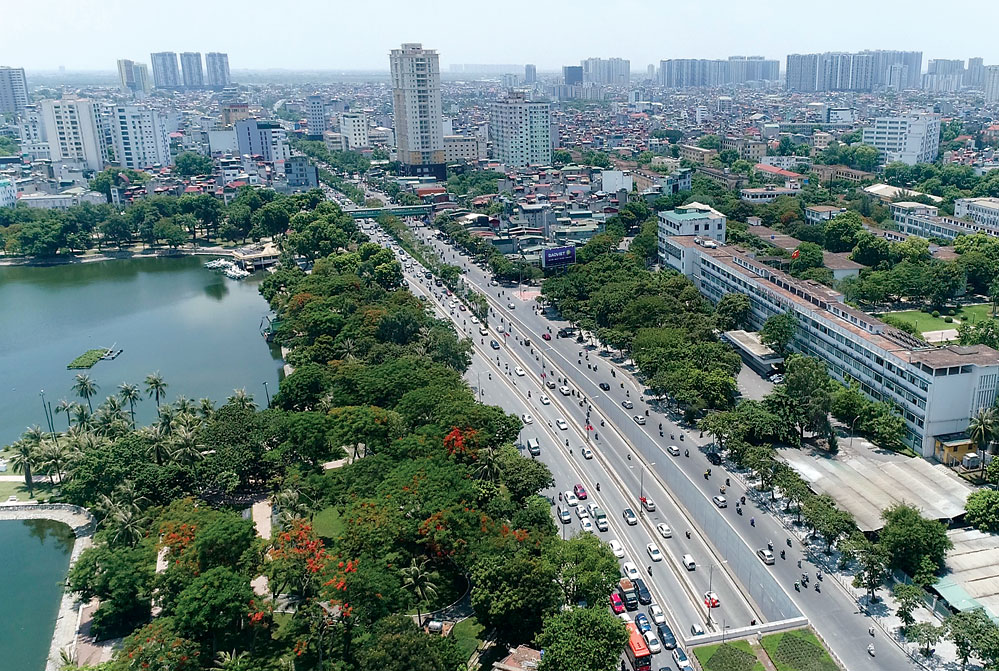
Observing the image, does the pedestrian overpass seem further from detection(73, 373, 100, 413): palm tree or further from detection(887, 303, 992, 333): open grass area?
detection(887, 303, 992, 333): open grass area

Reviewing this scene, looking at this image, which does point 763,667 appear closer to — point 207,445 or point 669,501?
point 669,501

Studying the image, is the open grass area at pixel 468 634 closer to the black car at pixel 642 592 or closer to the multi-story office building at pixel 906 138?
the black car at pixel 642 592

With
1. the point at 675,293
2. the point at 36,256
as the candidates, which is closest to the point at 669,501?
the point at 675,293

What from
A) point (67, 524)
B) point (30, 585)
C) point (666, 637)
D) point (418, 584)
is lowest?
point (30, 585)

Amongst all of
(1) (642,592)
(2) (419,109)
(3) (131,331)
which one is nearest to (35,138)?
(2) (419,109)

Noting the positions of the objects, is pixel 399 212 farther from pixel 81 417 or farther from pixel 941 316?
pixel 941 316

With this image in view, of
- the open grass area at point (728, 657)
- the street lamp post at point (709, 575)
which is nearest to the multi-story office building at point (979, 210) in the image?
the street lamp post at point (709, 575)
